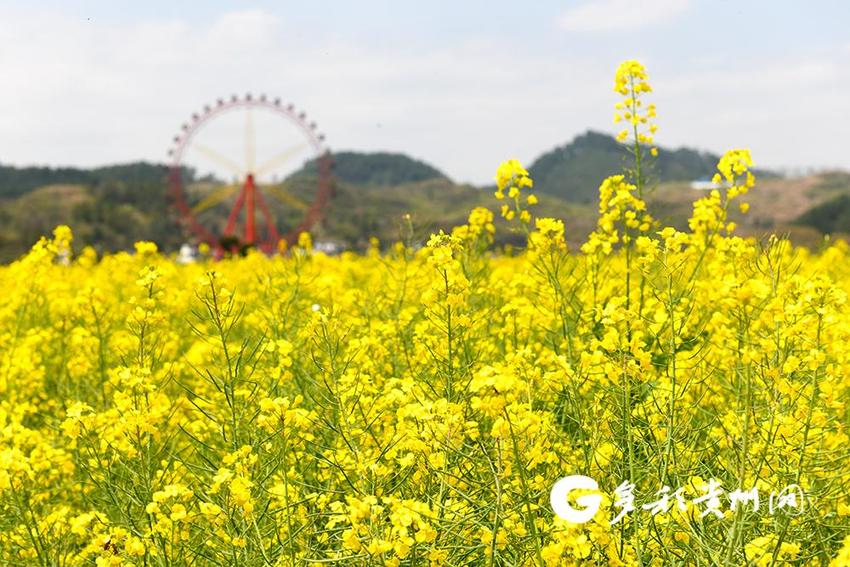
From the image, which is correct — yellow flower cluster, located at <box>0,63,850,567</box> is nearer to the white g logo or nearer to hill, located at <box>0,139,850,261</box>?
the white g logo

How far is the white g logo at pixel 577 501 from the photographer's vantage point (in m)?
2.29

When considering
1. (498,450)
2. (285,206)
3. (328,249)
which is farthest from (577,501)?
(285,206)

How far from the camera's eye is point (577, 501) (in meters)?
2.32

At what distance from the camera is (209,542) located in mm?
3092

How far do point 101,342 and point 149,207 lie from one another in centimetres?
10208

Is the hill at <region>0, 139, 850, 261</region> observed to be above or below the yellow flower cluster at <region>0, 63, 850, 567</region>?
above

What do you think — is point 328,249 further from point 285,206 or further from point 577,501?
point 285,206

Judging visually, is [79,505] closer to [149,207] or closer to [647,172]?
[647,172]

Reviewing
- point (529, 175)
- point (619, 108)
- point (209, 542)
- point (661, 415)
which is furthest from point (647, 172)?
point (209, 542)

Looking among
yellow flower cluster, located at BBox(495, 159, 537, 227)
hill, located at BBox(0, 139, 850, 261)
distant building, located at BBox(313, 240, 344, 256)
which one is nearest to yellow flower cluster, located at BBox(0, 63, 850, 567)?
yellow flower cluster, located at BBox(495, 159, 537, 227)

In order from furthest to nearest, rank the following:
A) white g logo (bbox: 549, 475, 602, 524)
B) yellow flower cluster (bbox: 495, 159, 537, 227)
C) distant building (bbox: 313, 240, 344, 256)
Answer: distant building (bbox: 313, 240, 344, 256), yellow flower cluster (bbox: 495, 159, 537, 227), white g logo (bbox: 549, 475, 602, 524)

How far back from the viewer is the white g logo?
229 centimetres

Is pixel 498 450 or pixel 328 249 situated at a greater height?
pixel 498 450

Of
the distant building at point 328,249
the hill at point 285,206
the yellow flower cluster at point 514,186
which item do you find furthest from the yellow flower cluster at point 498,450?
the hill at point 285,206
